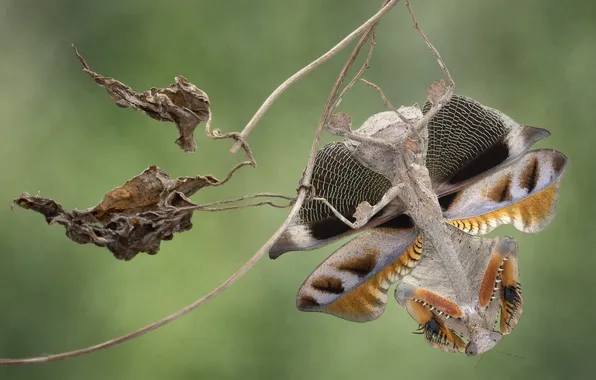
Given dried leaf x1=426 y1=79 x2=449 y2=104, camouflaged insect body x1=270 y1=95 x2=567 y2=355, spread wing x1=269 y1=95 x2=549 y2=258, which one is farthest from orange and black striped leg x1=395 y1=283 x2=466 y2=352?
dried leaf x1=426 y1=79 x2=449 y2=104

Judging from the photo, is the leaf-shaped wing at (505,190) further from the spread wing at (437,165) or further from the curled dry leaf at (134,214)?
the curled dry leaf at (134,214)

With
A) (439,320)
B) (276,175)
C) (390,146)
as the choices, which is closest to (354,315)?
(439,320)

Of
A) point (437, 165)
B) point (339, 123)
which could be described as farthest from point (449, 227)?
point (339, 123)

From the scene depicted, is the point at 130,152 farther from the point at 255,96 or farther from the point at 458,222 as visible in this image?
the point at 458,222

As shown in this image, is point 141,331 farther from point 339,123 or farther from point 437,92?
point 437,92

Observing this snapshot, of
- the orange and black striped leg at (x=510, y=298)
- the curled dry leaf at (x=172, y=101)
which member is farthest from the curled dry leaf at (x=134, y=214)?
the orange and black striped leg at (x=510, y=298)

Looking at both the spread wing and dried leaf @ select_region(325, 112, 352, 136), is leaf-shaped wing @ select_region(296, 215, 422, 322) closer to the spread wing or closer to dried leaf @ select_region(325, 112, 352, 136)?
the spread wing
